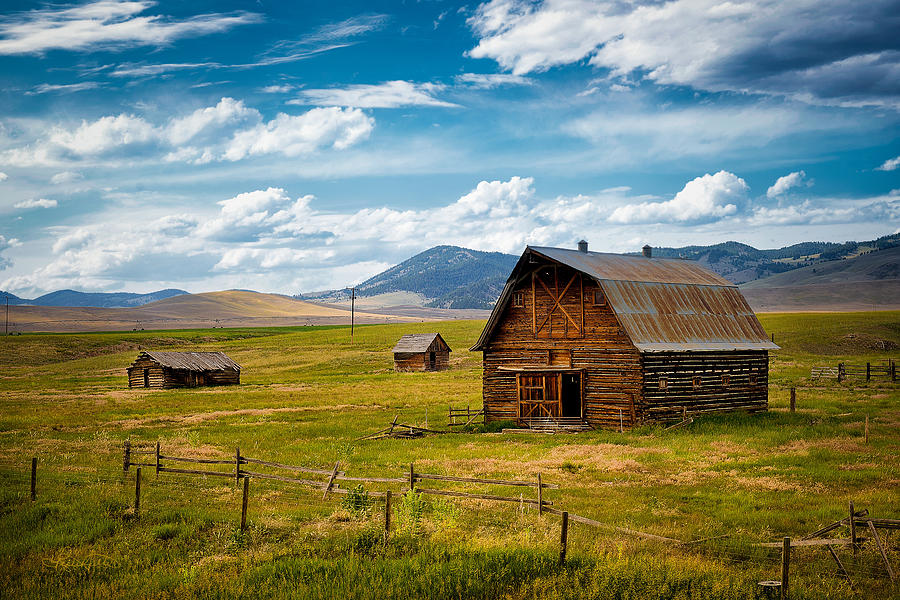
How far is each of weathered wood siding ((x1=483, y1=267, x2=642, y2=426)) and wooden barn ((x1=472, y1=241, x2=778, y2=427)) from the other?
0.05 m

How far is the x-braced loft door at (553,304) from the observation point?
33.8 meters

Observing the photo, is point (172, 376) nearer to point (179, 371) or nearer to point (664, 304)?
point (179, 371)

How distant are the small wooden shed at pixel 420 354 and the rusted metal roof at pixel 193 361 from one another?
17103 mm

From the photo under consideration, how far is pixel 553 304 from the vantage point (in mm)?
34594

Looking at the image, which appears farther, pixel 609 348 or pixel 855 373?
pixel 855 373

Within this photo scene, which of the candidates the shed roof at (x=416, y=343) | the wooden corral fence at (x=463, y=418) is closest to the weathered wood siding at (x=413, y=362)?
the shed roof at (x=416, y=343)

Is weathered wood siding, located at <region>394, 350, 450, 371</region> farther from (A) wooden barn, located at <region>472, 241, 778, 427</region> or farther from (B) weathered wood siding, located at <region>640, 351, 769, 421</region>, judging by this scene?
(B) weathered wood siding, located at <region>640, 351, 769, 421</region>

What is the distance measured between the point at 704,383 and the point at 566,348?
724cm

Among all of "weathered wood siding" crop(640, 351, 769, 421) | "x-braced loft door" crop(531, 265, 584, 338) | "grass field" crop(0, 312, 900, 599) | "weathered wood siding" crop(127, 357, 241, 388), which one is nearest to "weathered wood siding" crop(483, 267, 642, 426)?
"x-braced loft door" crop(531, 265, 584, 338)

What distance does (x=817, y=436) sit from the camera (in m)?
27.3

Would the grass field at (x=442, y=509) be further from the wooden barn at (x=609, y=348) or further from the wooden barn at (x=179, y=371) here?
the wooden barn at (x=179, y=371)

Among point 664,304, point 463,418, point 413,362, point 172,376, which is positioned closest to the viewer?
point 664,304

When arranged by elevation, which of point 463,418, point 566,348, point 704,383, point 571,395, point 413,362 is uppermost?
point 566,348

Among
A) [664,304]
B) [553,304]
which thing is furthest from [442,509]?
[664,304]
